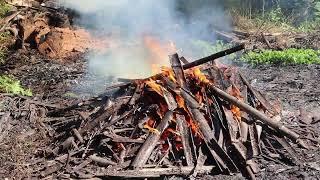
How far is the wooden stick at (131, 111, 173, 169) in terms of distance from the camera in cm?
570

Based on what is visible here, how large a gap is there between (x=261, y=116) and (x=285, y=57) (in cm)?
591

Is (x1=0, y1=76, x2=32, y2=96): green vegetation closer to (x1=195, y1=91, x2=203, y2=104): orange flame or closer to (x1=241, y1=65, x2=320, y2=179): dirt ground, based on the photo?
(x1=195, y1=91, x2=203, y2=104): orange flame

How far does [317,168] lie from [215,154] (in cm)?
142

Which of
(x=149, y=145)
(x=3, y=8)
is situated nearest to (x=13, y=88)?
(x=149, y=145)

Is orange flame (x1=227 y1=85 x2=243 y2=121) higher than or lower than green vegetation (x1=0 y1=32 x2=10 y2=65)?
lower

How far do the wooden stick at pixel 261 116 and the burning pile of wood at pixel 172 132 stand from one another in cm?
1

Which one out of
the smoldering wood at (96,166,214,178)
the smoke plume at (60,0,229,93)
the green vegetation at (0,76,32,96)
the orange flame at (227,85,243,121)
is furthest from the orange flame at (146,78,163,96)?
the green vegetation at (0,76,32,96)

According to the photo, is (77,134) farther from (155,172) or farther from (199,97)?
(199,97)

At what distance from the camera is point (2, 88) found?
29.2 feet

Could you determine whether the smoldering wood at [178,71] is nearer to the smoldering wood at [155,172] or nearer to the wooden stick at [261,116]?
the wooden stick at [261,116]

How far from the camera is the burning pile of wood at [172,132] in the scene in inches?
225

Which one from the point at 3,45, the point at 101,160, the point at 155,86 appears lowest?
the point at 101,160

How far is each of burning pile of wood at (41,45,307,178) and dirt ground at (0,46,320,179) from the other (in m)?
0.31

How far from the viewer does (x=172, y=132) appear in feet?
20.0
